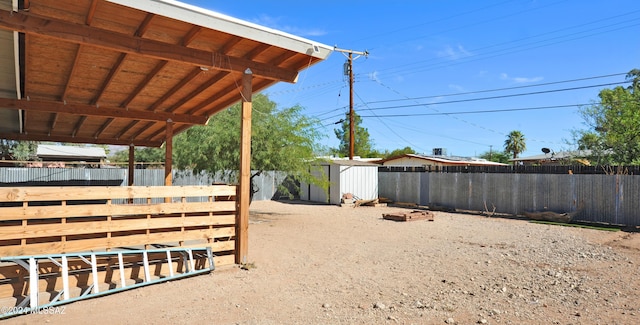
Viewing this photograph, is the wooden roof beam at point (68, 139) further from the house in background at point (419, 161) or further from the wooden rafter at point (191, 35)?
the house in background at point (419, 161)

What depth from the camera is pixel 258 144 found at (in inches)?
487

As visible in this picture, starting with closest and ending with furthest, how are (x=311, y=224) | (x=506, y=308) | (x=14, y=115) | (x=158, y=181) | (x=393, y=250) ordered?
(x=506, y=308) → (x=393, y=250) → (x=14, y=115) → (x=311, y=224) → (x=158, y=181)

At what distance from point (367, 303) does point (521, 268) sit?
3574mm

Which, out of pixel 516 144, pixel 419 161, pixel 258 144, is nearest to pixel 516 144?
pixel 516 144

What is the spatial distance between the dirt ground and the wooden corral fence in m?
0.63

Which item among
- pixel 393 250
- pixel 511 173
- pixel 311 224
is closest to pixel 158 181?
pixel 311 224

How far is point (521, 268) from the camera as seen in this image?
6910 mm

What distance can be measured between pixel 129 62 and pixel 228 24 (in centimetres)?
223

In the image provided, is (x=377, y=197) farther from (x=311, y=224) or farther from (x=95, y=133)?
(x=95, y=133)

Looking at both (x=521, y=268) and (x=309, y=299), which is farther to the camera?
(x=521, y=268)

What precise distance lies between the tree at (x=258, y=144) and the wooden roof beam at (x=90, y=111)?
1.23 m

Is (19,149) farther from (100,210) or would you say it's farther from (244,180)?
(244,180)

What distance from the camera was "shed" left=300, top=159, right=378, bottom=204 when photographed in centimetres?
1992

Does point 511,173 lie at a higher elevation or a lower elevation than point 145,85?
lower
